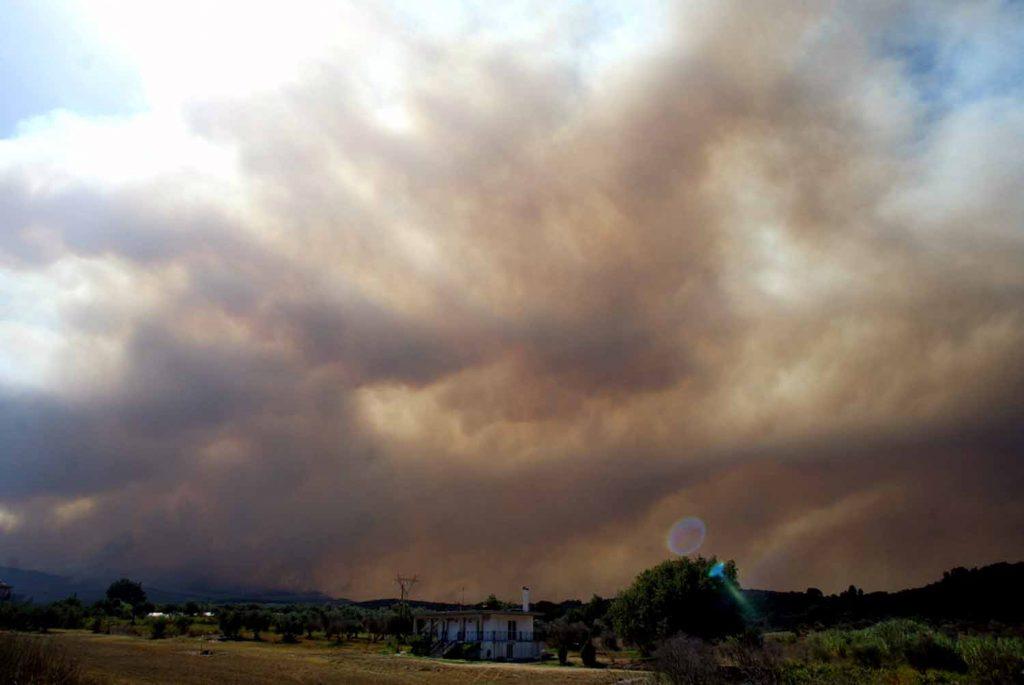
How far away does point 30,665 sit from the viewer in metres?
25.4

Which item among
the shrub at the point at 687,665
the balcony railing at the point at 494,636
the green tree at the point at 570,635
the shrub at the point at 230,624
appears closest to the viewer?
the shrub at the point at 687,665

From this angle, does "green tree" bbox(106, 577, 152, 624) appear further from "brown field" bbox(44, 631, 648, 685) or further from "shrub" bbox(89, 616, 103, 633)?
"brown field" bbox(44, 631, 648, 685)

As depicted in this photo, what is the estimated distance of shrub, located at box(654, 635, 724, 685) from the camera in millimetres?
32469

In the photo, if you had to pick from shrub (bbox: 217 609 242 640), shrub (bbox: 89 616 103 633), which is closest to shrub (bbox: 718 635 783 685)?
shrub (bbox: 217 609 242 640)

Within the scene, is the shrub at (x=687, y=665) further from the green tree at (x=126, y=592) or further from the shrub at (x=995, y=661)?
the green tree at (x=126, y=592)

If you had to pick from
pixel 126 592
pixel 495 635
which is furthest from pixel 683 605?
pixel 126 592

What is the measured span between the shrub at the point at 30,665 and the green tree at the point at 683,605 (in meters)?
46.4

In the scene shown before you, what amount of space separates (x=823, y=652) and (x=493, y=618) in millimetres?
37746

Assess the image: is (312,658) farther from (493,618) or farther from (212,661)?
(493,618)

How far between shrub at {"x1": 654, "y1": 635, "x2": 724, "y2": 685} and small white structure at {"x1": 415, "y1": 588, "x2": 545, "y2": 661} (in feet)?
119

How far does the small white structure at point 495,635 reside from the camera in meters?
70.7

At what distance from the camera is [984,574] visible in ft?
314

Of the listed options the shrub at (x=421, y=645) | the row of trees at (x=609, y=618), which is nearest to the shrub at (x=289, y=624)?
the row of trees at (x=609, y=618)

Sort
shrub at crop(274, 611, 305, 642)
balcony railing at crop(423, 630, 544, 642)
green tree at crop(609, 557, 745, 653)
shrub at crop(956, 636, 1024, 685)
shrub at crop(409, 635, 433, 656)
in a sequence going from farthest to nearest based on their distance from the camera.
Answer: shrub at crop(274, 611, 305, 642) → balcony railing at crop(423, 630, 544, 642) → shrub at crop(409, 635, 433, 656) → green tree at crop(609, 557, 745, 653) → shrub at crop(956, 636, 1024, 685)
